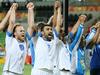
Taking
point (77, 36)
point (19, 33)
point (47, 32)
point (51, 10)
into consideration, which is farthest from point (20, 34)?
point (51, 10)

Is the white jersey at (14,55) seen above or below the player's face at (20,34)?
below

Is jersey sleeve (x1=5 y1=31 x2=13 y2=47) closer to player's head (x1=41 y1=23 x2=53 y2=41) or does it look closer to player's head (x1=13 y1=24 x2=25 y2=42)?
player's head (x1=13 y1=24 x2=25 y2=42)

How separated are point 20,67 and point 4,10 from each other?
1559 cm

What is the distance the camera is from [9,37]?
894 cm

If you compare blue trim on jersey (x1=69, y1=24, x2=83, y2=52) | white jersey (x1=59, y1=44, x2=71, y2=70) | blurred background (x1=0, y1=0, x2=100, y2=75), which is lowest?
white jersey (x1=59, y1=44, x2=71, y2=70)

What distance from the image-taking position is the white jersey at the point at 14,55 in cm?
884

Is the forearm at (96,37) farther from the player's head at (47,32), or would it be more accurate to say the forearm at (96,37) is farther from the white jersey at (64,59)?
the player's head at (47,32)

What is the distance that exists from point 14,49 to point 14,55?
107 mm

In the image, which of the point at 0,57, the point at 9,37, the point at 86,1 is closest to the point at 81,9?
the point at 86,1

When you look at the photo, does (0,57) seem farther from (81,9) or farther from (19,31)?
(19,31)

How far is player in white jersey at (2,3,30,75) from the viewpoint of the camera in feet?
29.0

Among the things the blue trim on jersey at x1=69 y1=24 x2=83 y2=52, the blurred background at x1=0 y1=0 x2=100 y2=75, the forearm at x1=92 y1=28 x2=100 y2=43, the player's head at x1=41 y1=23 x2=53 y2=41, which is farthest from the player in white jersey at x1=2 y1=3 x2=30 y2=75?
the blurred background at x1=0 y1=0 x2=100 y2=75

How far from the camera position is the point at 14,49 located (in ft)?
29.1

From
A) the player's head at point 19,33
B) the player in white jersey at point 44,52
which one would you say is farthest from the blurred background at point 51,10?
the player's head at point 19,33
